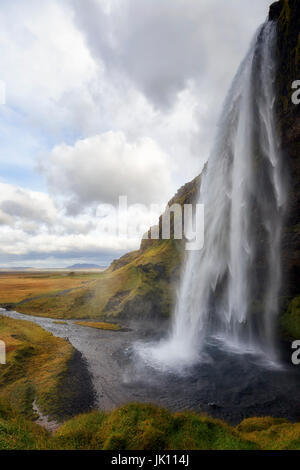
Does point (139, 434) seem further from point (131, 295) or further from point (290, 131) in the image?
point (131, 295)

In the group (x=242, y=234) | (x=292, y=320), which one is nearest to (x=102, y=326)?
(x=242, y=234)

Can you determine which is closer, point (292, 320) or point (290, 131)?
point (292, 320)

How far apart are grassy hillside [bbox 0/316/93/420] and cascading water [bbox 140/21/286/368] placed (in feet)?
29.3

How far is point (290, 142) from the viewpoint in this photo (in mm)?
28875

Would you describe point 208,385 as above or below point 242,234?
below

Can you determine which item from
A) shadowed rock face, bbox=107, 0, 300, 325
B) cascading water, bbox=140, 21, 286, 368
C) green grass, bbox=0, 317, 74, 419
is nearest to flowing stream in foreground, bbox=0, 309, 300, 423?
green grass, bbox=0, 317, 74, 419

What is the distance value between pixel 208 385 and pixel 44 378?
587 inches

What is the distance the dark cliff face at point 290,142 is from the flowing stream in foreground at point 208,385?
981 cm

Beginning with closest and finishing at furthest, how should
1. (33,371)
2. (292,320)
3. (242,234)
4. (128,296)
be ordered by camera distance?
1. (33,371)
2. (292,320)
3. (242,234)
4. (128,296)

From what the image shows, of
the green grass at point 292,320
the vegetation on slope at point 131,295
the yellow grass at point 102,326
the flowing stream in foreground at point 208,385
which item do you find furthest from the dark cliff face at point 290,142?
the yellow grass at point 102,326

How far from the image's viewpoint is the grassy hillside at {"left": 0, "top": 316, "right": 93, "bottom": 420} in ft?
50.8

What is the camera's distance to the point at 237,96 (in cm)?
3750

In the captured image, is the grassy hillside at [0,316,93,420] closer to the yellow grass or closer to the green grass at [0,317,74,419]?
the green grass at [0,317,74,419]
